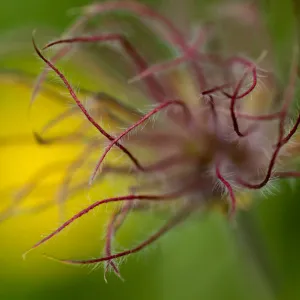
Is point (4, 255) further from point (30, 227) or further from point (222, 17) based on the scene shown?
point (222, 17)

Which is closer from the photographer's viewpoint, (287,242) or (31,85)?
(31,85)

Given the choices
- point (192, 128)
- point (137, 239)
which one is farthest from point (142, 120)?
point (137, 239)

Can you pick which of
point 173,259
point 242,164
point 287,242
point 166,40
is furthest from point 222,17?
point 173,259

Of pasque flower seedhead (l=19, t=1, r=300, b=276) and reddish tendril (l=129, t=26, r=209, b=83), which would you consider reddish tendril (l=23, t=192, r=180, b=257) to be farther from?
reddish tendril (l=129, t=26, r=209, b=83)

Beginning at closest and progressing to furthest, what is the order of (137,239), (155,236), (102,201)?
(102,201)
(155,236)
(137,239)

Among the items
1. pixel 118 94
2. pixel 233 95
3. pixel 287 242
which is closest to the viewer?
pixel 233 95

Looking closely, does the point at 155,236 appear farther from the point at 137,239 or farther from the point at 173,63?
the point at 137,239
